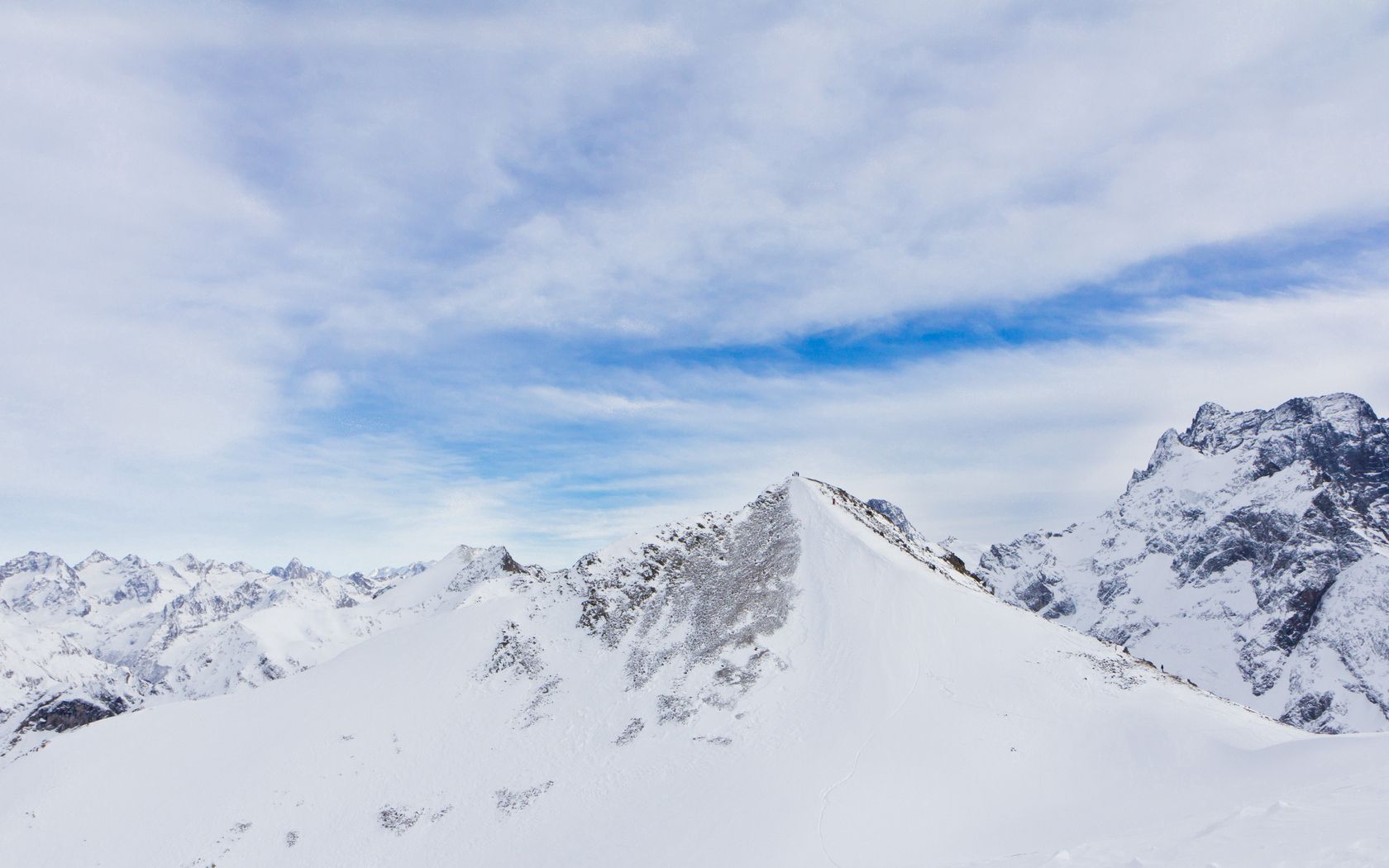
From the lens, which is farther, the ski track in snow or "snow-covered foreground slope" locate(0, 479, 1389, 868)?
"snow-covered foreground slope" locate(0, 479, 1389, 868)

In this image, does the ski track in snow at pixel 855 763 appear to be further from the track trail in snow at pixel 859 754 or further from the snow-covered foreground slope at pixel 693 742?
the snow-covered foreground slope at pixel 693 742

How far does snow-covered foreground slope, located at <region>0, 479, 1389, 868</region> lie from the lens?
1465 inches

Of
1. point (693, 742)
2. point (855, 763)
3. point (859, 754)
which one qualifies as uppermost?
point (693, 742)

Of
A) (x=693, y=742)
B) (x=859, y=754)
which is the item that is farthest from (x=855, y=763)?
(x=693, y=742)

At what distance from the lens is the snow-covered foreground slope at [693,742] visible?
37.2 meters

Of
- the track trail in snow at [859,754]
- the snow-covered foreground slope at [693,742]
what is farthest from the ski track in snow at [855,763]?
the snow-covered foreground slope at [693,742]

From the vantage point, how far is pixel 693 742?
159ft

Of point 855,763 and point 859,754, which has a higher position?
Answer: point 859,754

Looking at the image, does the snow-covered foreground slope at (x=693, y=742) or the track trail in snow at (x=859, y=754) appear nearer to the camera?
the track trail in snow at (x=859, y=754)

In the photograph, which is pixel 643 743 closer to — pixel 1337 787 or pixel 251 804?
pixel 251 804

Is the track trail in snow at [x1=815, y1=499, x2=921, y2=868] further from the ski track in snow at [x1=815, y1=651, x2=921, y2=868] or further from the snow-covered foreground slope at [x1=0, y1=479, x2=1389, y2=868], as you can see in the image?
the snow-covered foreground slope at [x1=0, y1=479, x2=1389, y2=868]

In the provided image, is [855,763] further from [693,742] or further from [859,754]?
[693,742]

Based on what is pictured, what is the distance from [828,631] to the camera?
56.8 meters

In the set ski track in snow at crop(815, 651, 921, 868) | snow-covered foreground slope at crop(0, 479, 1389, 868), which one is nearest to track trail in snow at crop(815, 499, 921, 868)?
ski track in snow at crop(815, 651, 921, 868)
